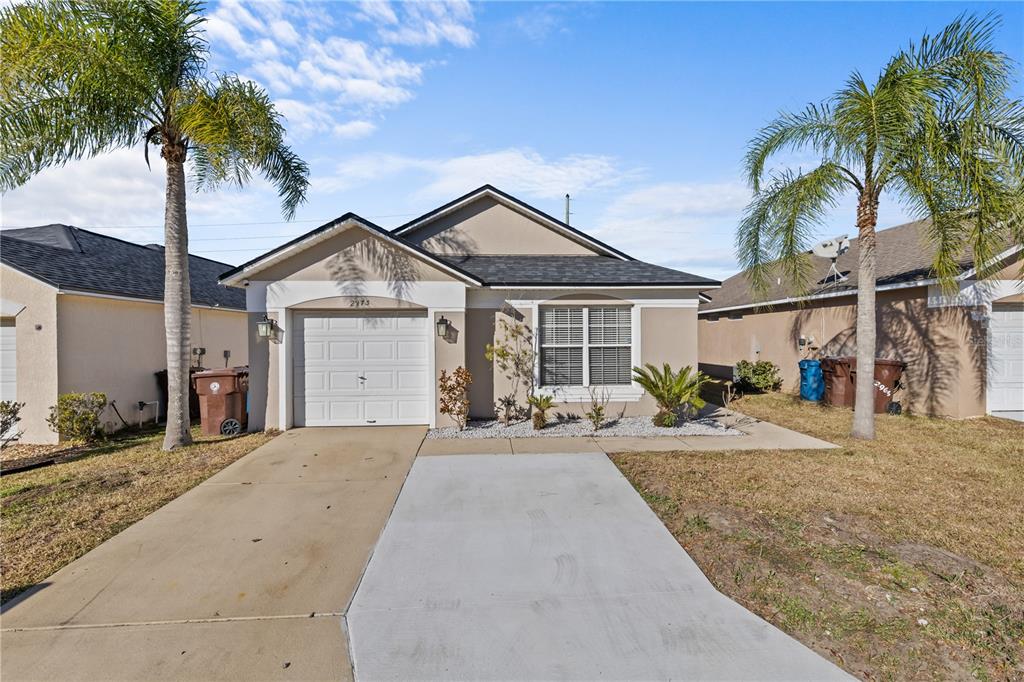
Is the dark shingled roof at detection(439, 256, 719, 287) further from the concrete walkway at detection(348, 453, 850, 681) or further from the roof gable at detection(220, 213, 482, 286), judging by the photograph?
the concrete walkway at detection(348, 453, 850, 681)

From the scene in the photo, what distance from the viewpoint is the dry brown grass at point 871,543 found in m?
3.20

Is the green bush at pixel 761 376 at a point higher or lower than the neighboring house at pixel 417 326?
lower

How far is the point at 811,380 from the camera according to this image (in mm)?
13250

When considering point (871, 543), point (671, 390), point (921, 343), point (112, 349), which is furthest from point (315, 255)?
point (921, 343)

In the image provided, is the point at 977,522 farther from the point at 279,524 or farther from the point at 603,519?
the point at 279,524

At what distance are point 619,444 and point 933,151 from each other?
22.8ft

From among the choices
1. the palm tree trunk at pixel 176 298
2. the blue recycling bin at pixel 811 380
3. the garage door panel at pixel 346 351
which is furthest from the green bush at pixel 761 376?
the palm tree trunk at pixel 176 298

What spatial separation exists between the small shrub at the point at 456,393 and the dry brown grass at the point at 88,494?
3418 mm

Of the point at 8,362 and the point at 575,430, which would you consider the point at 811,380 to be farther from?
the point at 8,362

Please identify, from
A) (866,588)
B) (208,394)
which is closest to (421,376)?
(208,394)

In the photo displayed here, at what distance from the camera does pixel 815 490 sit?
5973 mm

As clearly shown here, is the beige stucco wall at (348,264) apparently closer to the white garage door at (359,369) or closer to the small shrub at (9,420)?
the white garage door at (359,369)

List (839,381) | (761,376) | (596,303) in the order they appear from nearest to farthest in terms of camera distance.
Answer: (596,303)
(839,381)
(761,376)

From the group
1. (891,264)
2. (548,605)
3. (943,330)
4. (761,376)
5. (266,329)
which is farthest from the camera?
(761,376)
